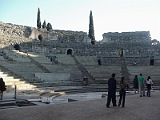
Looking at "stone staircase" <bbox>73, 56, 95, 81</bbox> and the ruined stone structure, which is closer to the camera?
"stone staircase" <bbox>73, 56, 95, 81</bbox>

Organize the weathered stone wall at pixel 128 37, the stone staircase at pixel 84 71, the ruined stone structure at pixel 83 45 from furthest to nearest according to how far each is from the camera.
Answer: the weathered stone wall at pixel 128 37, the ruined stone structure at pixel 83 45, the stone staircase at pixel 84 71

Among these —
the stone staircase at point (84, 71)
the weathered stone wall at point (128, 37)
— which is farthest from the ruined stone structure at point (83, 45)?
the stone staircase at point (84, 71)

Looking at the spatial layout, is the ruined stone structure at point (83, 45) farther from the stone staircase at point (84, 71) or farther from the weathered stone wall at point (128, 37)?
the stone staircase at point (84, 71)

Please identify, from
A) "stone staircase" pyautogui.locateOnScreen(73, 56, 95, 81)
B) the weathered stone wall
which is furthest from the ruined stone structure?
"stone staircase" pyautogui.locateOnScreen(73, 56, 95, 81)

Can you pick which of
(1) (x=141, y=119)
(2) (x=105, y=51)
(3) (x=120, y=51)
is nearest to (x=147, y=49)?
(3) (x=120, y=51)

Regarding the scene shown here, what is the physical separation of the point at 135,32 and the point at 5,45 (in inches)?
1134

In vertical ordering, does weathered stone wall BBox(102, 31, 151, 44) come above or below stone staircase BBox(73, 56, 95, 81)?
above

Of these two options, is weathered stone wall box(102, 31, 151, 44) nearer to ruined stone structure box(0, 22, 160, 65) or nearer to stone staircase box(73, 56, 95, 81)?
ruined stone structure box(0, 22, 160, 65)

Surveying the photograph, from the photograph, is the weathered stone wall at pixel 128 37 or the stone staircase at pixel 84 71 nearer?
the stone staircase at pixel 84 71

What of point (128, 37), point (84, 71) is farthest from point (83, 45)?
point (84, 71)

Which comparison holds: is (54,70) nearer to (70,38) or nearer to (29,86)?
(29,86)

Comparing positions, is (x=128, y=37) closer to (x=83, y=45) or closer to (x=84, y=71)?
(x=83, y=45)

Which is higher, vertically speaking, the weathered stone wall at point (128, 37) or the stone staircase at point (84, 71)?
the weathered stone wall at point (128, 37)

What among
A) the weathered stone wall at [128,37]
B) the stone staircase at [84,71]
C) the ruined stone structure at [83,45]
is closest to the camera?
the stone staircase at [84,71]
